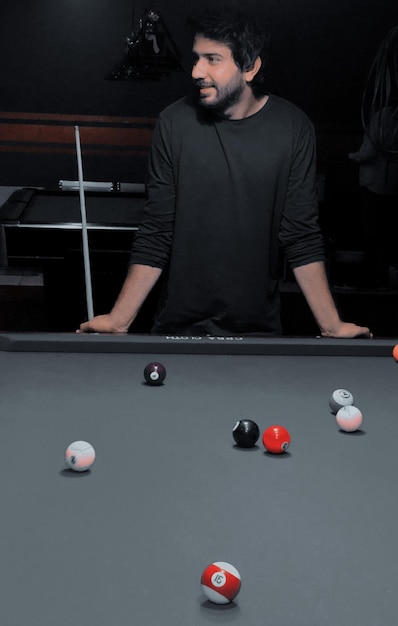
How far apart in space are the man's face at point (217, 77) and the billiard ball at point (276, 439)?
4.28 ft

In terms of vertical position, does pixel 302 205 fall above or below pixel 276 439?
above

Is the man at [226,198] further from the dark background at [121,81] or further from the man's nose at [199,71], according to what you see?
the dark background at [121,81]

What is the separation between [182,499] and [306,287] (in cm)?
143

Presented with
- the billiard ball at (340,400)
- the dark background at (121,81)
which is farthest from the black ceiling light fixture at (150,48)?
the billiard ball at (340,400)

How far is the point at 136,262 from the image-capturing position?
251 centimetres

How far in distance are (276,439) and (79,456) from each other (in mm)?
315

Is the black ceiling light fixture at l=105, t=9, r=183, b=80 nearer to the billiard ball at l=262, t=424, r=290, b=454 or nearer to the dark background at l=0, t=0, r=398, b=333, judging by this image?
the dark background at l=0, t=0, r=398, b=333

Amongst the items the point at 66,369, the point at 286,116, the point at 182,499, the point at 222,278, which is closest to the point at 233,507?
the point at 182,499

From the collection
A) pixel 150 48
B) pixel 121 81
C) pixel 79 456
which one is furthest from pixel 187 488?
pixel 121 81

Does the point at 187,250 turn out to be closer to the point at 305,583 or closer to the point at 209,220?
the point at 209,220

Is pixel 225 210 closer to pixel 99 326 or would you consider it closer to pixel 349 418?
pixel 99 326

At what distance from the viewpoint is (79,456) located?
1248mm

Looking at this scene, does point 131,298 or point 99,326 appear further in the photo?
point 131,298

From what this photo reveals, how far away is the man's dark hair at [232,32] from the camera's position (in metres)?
2.45
